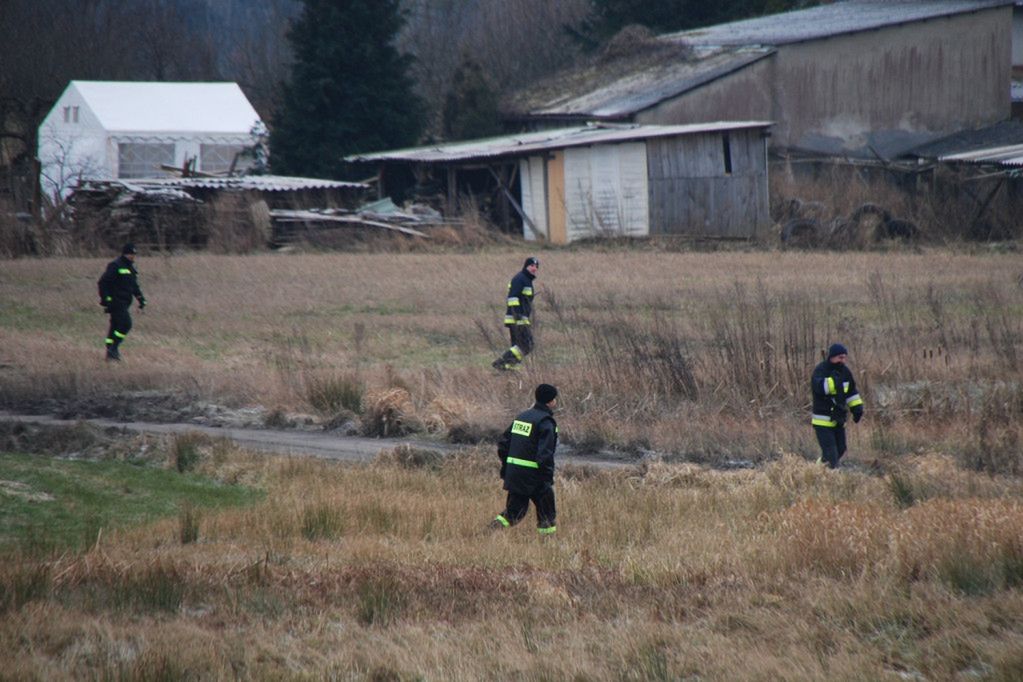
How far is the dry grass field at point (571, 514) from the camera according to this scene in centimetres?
758

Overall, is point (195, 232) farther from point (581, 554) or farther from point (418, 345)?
point (581, 554)

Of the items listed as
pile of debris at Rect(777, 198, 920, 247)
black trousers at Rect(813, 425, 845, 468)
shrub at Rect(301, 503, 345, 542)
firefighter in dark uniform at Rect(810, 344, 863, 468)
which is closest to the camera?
shrub at Rect(301, 503, 345, 542)

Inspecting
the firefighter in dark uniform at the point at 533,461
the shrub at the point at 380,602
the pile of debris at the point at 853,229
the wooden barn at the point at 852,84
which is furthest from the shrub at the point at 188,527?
the wooden barn at the point at 852,84

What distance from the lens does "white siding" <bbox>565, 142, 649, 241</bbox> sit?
129 feet

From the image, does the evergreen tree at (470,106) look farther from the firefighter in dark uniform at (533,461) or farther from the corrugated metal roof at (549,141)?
the firefighter in dark uniform at (533,461)

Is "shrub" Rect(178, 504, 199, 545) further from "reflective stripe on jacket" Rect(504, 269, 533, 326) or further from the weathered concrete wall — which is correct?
the weathered concrete wall

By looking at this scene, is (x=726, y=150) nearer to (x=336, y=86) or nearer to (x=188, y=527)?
(x=336, y=86)

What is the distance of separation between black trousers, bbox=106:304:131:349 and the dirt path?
9.53 ft

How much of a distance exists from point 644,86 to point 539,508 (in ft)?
132

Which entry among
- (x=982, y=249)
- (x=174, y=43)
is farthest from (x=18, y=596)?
(x=174, y=43)

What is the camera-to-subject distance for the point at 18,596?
8.25 m

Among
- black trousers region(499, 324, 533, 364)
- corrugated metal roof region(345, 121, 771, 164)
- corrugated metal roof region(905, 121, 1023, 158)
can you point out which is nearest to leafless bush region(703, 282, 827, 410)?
black trousers region(499, 324, 533, 364)

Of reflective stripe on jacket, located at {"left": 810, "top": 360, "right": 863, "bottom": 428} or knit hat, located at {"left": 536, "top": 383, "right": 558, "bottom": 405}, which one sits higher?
knit hat, located at {"left": 536, "top": 383, "right": 558, "bottom": 405}

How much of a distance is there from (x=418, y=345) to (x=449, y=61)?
187ft
